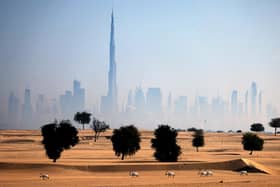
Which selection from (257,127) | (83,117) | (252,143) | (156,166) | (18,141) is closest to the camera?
(156,166)

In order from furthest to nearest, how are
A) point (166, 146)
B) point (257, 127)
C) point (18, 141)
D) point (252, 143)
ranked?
point (257, 127), point (18, 141), point (252, 143), point (166, 146)

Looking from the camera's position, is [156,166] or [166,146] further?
[166,146]

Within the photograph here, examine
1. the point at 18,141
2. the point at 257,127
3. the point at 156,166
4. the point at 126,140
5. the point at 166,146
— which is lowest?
the point at 156,166

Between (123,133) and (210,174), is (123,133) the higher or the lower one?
the higher one

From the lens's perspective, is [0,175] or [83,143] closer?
[0,175]

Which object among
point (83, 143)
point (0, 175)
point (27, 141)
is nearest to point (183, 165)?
point (0, 175)

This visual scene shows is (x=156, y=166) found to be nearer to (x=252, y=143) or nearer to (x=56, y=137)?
(x=56, y=137)

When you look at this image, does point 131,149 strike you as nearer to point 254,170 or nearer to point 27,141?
point 254,170

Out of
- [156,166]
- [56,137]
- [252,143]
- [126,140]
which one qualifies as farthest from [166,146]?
[252,143]
